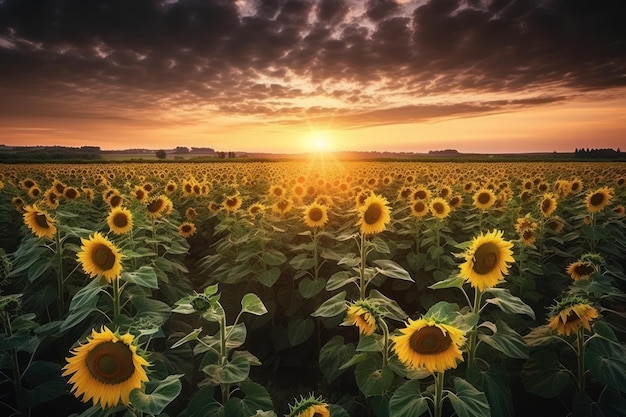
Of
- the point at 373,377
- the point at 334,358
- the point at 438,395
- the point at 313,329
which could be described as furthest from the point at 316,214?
the point at 438,395

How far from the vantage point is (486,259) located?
2871 mm

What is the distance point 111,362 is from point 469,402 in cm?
185

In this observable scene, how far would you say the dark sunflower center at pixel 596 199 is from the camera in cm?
672

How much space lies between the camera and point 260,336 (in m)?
5.81

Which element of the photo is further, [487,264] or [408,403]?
[487,264]

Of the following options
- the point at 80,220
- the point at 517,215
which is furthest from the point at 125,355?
the point at 517,215

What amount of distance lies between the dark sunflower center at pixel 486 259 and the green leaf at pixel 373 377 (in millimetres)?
931

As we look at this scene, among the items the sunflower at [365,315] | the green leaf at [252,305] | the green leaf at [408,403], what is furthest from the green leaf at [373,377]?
the green leaf at [252,305]

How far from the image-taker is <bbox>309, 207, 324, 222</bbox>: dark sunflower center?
6109 millimetres

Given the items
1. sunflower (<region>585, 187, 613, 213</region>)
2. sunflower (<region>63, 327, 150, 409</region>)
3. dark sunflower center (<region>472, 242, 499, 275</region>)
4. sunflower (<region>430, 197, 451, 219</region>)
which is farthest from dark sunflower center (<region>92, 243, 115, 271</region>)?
sunflower (<region>585, 187, 613, 213</region>)

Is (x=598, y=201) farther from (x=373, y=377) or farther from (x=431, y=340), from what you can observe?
(x=431, y=340)

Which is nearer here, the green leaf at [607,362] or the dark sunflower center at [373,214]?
the green leaf at [607,362]

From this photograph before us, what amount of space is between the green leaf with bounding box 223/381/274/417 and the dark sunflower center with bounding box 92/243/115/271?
150 centimetres

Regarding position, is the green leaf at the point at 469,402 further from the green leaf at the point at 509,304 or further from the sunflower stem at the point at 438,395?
the green leaf at the point at 509,304
